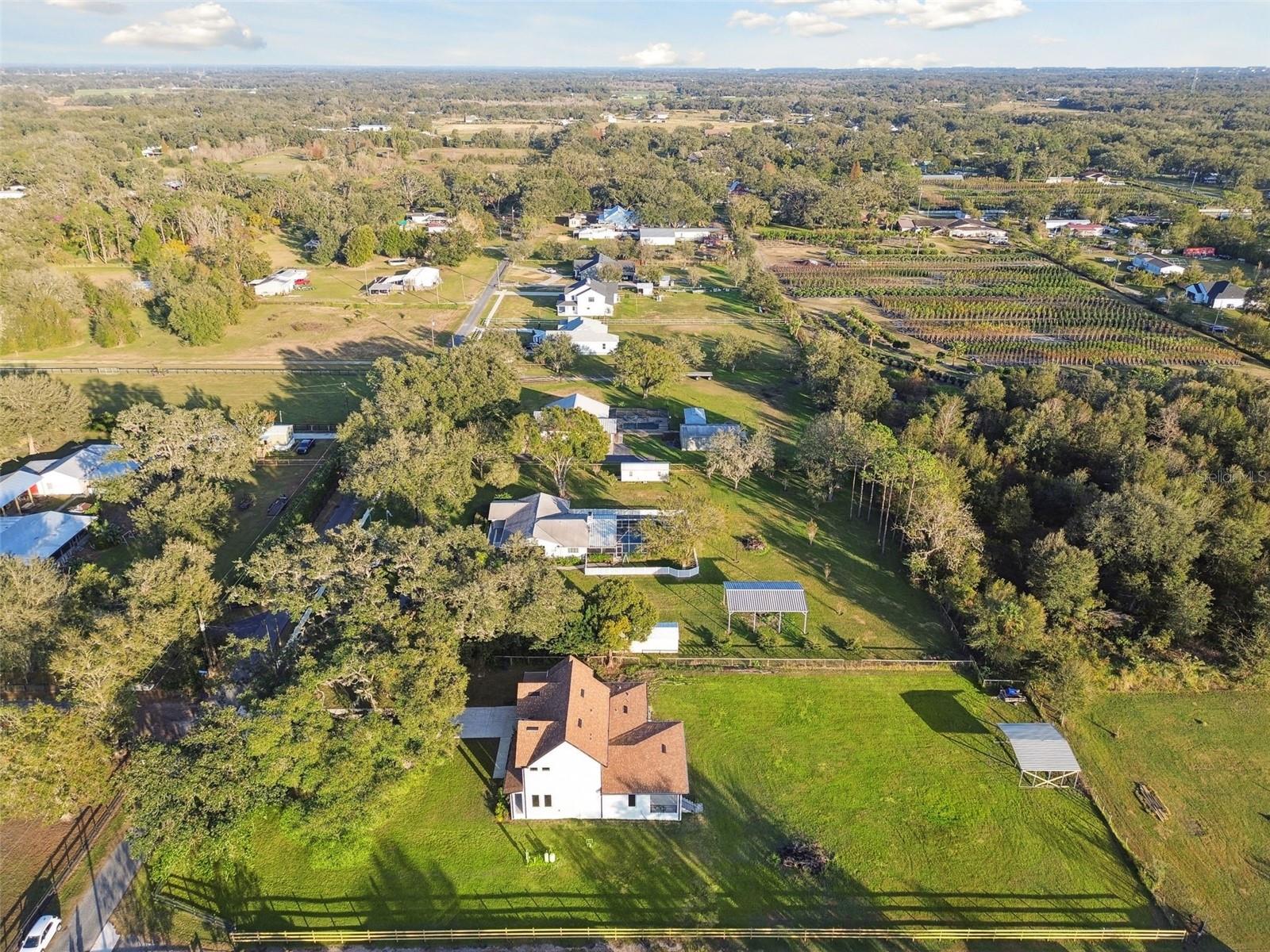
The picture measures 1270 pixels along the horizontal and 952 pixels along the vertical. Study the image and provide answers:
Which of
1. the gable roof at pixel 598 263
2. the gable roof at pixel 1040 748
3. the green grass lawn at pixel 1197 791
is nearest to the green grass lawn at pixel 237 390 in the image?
the gable roof at pixel 598 263

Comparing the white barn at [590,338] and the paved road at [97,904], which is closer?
the paved road at [97,904]

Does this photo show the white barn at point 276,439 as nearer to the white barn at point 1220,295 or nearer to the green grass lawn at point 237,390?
the green grass lawn at point 237,390

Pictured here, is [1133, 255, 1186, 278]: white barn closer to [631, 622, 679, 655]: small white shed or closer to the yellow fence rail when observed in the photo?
[631, 622, 679, 655]: small white shed

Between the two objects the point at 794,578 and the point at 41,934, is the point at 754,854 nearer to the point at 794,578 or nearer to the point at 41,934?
the point at 794,578

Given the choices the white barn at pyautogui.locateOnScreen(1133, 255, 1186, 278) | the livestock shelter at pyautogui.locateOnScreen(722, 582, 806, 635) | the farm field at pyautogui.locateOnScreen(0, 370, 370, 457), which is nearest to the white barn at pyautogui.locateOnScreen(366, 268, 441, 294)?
the farm field at pyautogui.locateOnScreen(0, 370, 370, 457)

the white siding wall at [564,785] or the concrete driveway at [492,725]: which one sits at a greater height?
the white siding wall at [564,785]

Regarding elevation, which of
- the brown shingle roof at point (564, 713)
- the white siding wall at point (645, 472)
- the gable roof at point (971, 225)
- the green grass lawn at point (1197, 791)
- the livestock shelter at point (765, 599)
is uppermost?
the gable roof at point (971, 225)
